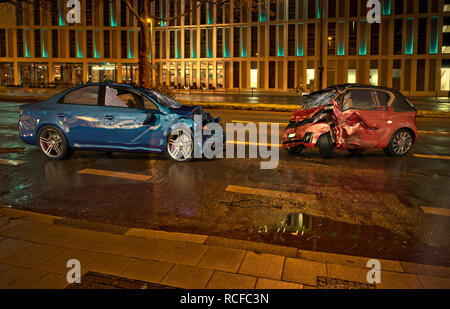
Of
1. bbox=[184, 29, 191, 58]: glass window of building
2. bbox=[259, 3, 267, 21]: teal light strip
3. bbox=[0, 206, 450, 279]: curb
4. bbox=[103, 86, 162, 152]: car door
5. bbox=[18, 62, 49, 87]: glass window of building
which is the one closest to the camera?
bbox=[0, 206, 450, 279]: curb

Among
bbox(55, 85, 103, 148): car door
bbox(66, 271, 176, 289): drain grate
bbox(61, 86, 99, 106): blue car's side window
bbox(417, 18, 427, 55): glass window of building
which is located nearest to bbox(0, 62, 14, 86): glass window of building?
bbox(417, 18, 427, 55): glass window of building

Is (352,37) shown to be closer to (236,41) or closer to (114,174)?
(236,41)

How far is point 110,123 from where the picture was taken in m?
8.88

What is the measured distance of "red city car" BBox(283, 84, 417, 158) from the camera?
943 cm

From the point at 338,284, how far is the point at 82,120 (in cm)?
675

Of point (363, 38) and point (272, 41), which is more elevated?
point (272, 41)

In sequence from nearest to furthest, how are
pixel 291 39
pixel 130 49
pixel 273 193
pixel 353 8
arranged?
pixel 273 193 < pixel 353 8 < pixel 291 39 < pixel 130 49

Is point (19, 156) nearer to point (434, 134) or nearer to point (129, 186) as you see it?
point (129, 186)

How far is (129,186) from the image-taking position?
23.9 feet

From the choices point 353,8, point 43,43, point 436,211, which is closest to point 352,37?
point 353,8

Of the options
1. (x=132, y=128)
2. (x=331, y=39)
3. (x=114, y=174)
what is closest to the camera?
(x=114, y=174)

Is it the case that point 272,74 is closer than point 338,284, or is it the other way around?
point 338,284

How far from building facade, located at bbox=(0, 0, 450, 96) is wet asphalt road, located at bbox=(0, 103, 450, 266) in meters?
44.5

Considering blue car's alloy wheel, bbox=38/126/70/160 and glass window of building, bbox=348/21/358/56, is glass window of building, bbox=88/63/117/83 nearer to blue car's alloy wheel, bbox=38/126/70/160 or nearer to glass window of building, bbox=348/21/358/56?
glass window of building, bbox=348/21/358/56
